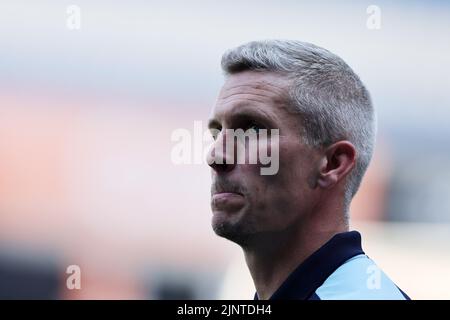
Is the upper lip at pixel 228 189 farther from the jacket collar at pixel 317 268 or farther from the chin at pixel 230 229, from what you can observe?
the jacket collar at pixel 317 268

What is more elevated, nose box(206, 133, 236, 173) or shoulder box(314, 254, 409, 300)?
nose box(206, 133, 236, 173)

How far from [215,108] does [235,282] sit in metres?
3.70


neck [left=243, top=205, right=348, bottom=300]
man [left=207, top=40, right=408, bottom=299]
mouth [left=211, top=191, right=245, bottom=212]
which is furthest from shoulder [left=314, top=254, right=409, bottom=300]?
mouth [left=211, top=191, right=245, bottom=212]

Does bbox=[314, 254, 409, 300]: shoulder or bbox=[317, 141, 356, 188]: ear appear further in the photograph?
bbox=[317, 141, 356, 188]: ear

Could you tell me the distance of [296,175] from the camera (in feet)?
6.80

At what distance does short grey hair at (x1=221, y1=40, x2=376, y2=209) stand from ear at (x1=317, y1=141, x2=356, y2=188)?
0.03 m

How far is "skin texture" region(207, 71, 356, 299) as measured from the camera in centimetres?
204

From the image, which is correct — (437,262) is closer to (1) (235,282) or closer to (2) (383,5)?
(1) (235,282)

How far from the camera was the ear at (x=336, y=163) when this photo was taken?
82.8 inches

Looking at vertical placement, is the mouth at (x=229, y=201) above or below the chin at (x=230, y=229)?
above

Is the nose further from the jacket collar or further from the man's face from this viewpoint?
the jacket collar

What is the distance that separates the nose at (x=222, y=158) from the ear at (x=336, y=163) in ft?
0.89

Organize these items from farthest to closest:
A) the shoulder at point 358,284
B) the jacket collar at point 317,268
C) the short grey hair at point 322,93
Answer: the short grey hair at point 322,93, the jacket collar at point 317,268, the shoulder at point 358,284

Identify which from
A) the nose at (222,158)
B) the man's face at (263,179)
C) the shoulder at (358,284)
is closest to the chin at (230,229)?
the man's face at (263,179)
